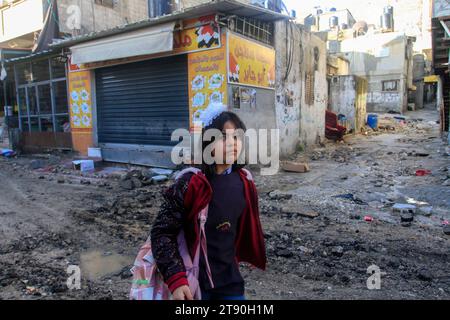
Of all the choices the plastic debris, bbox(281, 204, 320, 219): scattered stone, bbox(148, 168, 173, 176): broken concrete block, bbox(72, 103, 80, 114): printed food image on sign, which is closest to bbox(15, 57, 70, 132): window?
bbox(72, 103, 80, 114): printed food image on sign

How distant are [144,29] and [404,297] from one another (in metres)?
7.85

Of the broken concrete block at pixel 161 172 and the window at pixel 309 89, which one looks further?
the window at pixel 309 89

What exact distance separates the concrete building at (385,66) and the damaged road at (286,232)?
72.0 ft

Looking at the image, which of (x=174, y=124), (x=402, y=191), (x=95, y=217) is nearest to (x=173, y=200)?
(x=95, y=217)

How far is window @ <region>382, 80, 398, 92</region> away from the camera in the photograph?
28500mm

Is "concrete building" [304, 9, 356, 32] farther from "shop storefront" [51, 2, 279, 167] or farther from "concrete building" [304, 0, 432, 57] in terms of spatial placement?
"shop storefront" [51, 2, 279, 167]

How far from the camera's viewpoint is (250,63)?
866cm

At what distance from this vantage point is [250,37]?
873 centimetres

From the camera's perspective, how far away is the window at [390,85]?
2850 cm

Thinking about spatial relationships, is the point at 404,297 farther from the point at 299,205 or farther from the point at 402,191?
the point at 402,191

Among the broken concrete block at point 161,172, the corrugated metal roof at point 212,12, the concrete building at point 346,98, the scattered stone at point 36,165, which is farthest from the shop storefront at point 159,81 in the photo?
the concrete building at point 346,98

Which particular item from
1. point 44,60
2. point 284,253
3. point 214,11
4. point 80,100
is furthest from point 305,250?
point 44,60

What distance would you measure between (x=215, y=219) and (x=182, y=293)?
38 centimetres

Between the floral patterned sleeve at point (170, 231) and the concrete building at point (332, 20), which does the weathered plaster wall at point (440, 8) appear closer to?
the floral patterned sleeve at point (170, 231)
